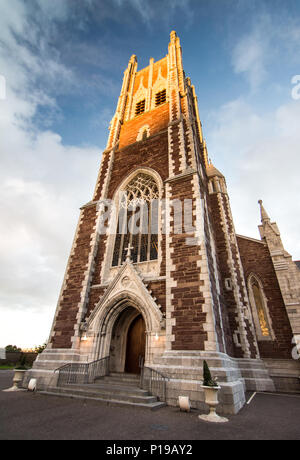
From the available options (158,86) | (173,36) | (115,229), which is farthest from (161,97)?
(115,229)

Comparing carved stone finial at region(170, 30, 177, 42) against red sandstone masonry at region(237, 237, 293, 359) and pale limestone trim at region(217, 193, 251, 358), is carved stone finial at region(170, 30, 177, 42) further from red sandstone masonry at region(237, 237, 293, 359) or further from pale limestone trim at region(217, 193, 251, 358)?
pale limestone trim at region(217, 193, 251, 358)

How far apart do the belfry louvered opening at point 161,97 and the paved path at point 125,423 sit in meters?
→ 23.3

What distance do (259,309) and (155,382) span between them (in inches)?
388

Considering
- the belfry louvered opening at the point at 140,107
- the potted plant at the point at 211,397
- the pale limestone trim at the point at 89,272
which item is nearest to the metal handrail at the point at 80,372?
the pale limestone trim at the point at 89,272

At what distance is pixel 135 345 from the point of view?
11203mm

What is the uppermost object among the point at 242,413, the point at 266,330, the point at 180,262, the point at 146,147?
the point at 146,147

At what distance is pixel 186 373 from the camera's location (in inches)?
288

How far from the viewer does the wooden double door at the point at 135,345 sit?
10.8 m

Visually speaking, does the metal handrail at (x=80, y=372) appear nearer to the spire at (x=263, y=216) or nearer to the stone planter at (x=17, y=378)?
the stone planter at (x=17, y=378)

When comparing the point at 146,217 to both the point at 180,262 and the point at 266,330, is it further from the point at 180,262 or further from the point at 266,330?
the point at 266,330

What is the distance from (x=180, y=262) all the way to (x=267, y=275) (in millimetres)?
8523

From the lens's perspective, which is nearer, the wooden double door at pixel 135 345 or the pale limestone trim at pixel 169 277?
the pale limestone trim at pixel 169 277

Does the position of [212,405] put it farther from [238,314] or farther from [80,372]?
[238,314]

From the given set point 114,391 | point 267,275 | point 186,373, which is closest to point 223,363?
point 186,373
